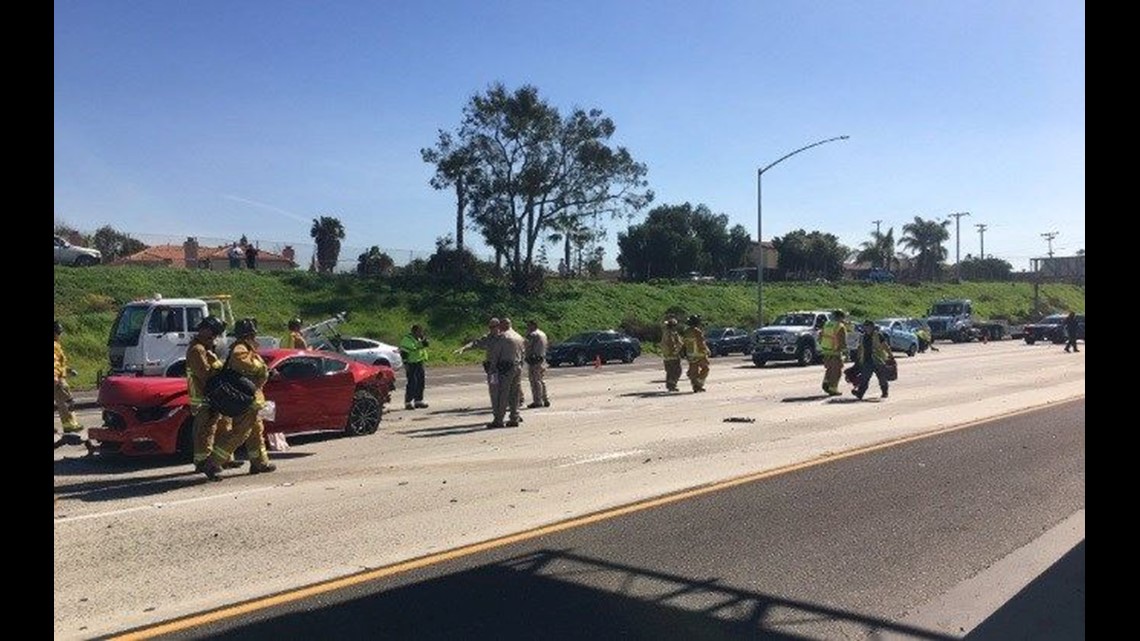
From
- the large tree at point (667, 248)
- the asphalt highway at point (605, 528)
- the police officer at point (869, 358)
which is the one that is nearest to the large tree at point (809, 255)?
the large tree at point (667, 248)

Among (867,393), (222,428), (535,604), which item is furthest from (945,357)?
(535,604)

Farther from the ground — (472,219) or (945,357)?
(472,219)

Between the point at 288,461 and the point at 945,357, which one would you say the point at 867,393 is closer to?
the point at 288,461

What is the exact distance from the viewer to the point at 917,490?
397 inches

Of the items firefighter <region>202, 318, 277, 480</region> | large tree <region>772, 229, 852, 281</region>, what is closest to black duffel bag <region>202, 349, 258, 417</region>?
firefighter <region>202, 318, 277, 480</region>

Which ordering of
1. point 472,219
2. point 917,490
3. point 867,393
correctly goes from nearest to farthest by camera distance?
point 917,490 → point 867,393 → point 472,219

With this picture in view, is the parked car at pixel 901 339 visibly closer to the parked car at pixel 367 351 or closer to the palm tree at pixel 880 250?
the parked car at pixel 367 351

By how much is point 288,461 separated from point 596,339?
2713cm

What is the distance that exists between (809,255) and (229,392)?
98264 mm

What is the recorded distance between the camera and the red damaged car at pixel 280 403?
1188 centimetres

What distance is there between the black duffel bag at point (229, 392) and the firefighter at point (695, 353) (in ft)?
43.0

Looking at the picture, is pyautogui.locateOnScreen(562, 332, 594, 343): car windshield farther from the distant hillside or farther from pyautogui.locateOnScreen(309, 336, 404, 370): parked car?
pyautogui.locateOnScreen(309, 336, 404, 370): parked car

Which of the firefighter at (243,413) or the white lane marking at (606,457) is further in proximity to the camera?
the white lane marking at (606,457)
